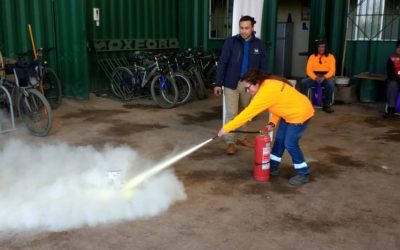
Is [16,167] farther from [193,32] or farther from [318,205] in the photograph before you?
[193,32]

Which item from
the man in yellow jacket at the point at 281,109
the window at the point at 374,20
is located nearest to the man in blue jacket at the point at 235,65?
the man in yellow jacket at the point at 281,109

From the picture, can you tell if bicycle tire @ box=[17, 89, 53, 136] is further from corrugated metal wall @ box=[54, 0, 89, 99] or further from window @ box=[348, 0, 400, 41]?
window @ box=[348, 0, 400, 41]

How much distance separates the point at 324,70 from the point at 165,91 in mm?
3010

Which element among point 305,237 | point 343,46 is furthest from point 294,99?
point 343,46

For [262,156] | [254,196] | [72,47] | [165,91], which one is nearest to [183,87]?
[165,91]

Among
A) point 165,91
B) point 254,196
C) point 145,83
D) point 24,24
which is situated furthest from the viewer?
point 145,83

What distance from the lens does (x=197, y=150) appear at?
5.71 m

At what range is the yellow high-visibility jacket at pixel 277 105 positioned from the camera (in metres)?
4.08

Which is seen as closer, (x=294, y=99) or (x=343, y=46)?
(x=294, y=99)

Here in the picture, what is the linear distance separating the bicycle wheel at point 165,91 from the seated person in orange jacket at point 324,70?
260cm

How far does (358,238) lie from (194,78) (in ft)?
21.0

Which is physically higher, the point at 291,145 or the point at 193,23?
the point at 193,23

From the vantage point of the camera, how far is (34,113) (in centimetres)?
635

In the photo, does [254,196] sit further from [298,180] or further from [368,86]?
[368,86]
